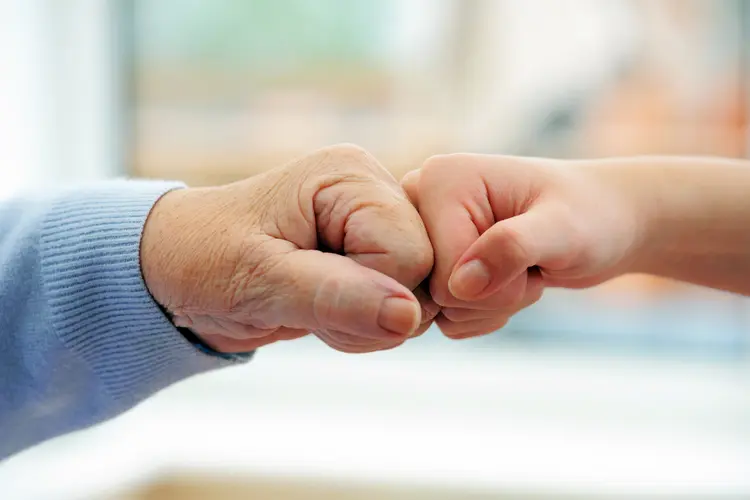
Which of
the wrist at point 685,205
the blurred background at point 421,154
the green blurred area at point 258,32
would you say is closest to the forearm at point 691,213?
the wrist at point 685,205

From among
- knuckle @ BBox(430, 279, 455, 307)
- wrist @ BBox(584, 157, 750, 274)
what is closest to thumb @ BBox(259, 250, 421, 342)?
knuckle @ BBox(430, 279, 455, 307)

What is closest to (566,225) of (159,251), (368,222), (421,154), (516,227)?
(516,227)

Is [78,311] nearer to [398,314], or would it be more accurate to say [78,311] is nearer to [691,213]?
[398,314]

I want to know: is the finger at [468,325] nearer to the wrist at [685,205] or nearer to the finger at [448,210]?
the finger at [448,210]

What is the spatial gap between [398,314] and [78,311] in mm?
319

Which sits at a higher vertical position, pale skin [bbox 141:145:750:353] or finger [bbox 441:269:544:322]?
pale skin [bbox 141:145:750:353]

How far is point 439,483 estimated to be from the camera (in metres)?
1.54

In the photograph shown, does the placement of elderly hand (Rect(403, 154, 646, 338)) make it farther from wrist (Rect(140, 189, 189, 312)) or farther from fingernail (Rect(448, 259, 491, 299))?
wrist (Rect(140, 189, 189, 312))

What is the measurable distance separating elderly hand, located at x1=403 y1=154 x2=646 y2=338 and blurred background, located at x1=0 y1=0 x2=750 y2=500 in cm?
88

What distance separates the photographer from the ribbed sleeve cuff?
0.71m

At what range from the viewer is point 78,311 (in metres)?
0.71

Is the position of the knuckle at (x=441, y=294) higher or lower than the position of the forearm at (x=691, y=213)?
lower

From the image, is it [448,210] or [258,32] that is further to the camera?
[258,32]

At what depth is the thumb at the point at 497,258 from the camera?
2.05ft
